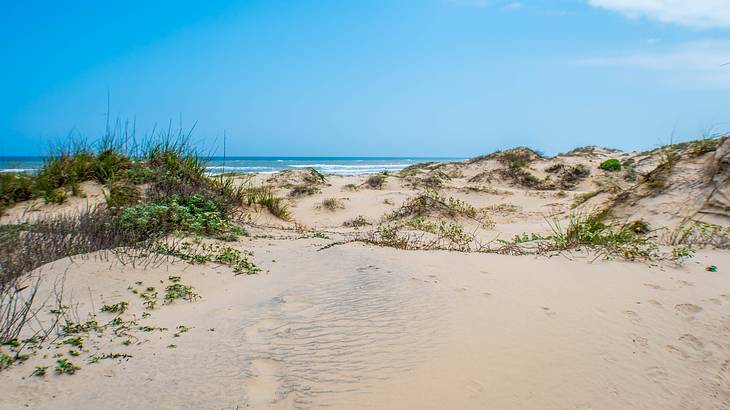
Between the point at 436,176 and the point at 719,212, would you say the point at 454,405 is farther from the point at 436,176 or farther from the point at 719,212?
the point at 436,176

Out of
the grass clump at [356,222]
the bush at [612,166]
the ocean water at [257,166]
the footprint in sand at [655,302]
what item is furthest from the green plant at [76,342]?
the bush at [612,166]

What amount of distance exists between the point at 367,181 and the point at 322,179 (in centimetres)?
177

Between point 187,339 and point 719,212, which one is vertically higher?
point 719,212

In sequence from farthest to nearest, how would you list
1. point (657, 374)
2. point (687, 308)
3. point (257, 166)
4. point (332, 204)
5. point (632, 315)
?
point (257, 166) < point (332, 204) < point (687, 308) < point (632, 315) < point (657, 374)

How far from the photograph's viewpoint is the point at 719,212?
568 centimetres

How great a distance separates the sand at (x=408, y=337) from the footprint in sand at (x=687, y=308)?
0.02m

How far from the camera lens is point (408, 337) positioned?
2963mm

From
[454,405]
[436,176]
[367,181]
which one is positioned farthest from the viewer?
[436,176]

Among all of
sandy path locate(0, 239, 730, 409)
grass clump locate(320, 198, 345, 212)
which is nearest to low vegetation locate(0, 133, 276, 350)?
sandy path locate(0, 239, 730, 409)

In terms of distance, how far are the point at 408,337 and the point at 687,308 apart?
2.24 meters

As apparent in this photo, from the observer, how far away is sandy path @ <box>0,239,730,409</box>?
2.36 metres

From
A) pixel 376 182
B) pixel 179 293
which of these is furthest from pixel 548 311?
pixel 376 182

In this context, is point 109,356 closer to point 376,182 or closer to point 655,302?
point 655,302

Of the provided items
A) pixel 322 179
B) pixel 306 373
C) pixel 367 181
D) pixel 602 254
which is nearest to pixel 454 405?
pixel 306 373
